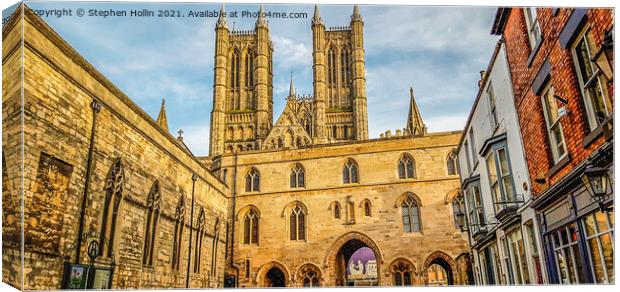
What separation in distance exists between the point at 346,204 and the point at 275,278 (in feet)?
16.0

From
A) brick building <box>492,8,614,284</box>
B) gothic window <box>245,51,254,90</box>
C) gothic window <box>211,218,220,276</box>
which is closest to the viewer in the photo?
brick building <box>492,8,614,284</box>

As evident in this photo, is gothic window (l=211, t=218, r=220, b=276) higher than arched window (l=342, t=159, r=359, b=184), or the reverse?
arched window (l=342, t=159, r=359, b=184)

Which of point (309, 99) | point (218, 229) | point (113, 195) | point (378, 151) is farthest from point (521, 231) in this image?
point (309, 99)

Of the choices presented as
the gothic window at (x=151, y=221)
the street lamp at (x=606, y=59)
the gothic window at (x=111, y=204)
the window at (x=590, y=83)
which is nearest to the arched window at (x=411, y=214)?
the gothic window at (x=151, y=221)

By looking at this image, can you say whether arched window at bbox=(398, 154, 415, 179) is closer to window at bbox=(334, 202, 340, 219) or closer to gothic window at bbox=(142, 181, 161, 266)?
window at bbox=(334, 202, 340, 219)

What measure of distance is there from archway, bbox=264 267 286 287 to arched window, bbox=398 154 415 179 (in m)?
7.23

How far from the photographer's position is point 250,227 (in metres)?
23.4

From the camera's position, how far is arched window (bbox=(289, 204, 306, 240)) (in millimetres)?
22719

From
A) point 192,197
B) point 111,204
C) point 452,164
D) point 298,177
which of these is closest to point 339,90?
point 298,177

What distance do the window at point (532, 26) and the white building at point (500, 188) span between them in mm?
1085

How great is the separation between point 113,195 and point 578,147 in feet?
29.8

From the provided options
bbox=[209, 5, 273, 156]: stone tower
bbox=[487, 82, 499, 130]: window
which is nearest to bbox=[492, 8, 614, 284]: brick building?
bbox=[487, 82, 499, 130]: window

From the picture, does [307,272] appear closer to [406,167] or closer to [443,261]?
[443,261]

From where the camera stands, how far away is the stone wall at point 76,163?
8172 mm
